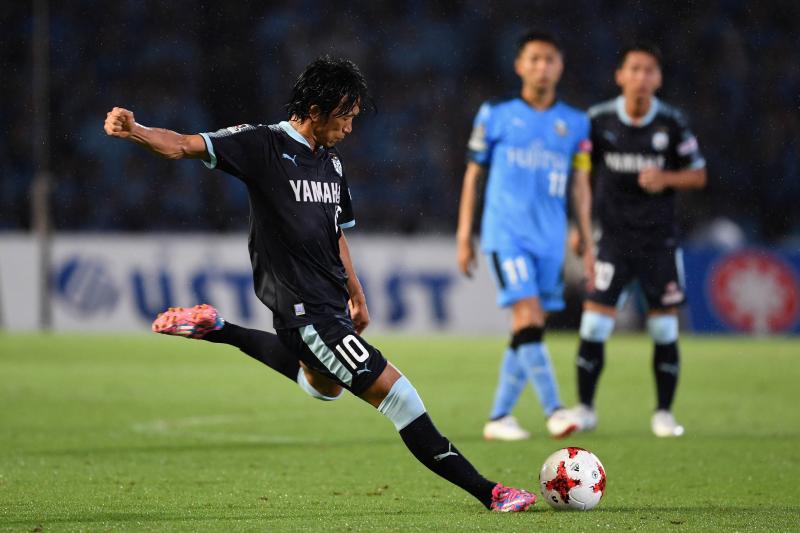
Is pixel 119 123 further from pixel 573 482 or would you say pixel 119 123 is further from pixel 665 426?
pixel 665 426

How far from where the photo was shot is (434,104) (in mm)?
23750

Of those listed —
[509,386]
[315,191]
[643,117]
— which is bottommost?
[509,386]

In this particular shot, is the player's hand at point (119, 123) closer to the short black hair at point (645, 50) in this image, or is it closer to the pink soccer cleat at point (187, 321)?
the pink soccer cleat at point (187, 321)

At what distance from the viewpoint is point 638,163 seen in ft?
27.8

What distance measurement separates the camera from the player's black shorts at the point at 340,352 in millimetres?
5039

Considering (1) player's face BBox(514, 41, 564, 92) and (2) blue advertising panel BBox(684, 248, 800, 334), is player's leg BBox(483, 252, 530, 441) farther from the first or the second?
(2) blue advertising panel BBox(684, 248, 800, 334)

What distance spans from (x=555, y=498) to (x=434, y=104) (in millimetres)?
19013

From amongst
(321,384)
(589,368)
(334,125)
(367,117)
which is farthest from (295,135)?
(367,117)

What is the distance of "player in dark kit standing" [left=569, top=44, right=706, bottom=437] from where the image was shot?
27.6ft

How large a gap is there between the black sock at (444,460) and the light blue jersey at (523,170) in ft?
10.4

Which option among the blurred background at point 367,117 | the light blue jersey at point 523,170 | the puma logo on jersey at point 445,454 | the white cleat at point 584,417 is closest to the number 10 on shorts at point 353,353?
the puma logo on jersey at point 445,454

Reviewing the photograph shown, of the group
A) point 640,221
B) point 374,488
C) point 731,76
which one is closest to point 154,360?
point 640,221

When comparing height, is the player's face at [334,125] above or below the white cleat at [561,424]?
above

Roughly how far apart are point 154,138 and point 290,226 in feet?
2.47
